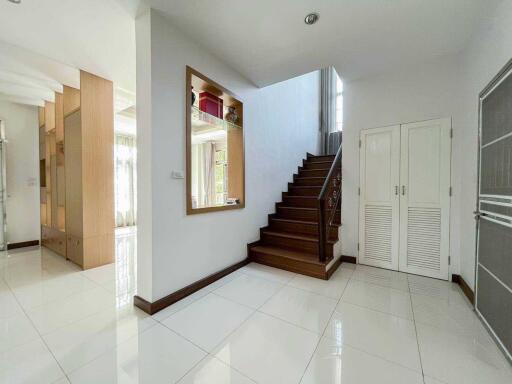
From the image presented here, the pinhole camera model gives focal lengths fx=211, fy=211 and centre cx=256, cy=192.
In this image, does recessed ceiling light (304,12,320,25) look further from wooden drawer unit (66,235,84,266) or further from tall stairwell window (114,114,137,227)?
tall stairwell window (114,114,137,227)

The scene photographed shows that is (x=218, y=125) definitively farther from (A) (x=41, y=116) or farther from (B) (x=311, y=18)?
(A) (x=41, y=116)

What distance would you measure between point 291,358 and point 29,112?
6268 mm

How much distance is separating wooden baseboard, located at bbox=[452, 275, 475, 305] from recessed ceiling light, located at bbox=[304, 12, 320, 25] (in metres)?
3.12

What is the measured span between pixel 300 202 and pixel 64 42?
3.94 metres

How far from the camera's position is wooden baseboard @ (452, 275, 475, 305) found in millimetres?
2136

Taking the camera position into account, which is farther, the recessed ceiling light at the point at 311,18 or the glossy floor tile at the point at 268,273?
the glossy floor tile at the point at 268,273

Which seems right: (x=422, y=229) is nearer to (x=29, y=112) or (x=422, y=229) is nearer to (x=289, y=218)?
(x=289, y=218)

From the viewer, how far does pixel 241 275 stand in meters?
2.86

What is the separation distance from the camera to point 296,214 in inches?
151

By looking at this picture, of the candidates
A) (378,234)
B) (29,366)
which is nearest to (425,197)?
(378,234)

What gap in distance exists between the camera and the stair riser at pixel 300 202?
12.9 ft

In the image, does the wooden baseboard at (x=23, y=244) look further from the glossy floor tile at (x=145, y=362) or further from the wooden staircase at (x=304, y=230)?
the wooden staircase at (x=304, y=230)

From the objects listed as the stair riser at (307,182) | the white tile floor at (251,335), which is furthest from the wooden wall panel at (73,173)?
the stair riser at (307,182)

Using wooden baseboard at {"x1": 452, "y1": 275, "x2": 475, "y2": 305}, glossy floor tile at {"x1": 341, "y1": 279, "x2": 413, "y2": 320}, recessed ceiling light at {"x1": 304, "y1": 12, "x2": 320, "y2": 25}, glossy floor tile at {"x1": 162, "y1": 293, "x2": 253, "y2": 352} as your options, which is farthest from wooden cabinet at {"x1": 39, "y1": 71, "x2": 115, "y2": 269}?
wooden baseboard at {"x1": 452, "y1": 275, "x2": 475, "y2": 305}
